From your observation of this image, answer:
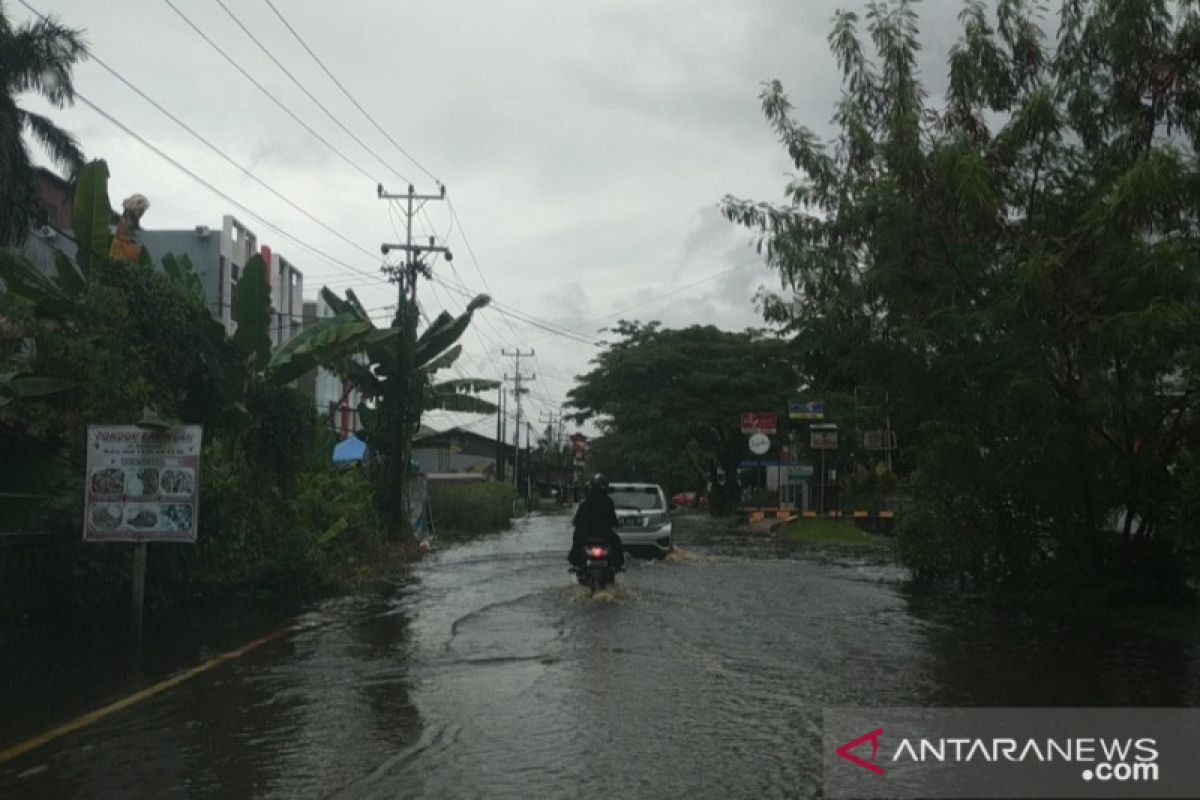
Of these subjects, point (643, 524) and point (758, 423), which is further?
point (758, 423)

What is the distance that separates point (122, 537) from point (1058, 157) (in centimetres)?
1172

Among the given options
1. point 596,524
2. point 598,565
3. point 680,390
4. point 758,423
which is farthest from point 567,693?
point 680,390

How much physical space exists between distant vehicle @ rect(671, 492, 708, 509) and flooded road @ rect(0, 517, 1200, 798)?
75.1m

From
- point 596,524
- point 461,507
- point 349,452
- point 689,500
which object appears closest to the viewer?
point 596,524

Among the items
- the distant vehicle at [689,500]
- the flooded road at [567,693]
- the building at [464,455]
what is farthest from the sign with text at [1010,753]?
the distant vehicle at [689,500]

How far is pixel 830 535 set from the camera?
33656 mm

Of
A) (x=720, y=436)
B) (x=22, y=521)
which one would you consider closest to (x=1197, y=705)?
(x=22, y=521)

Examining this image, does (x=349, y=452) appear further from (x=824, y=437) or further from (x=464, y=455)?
(x=464, y=455)

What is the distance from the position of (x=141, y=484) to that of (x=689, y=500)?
87675 millimetres

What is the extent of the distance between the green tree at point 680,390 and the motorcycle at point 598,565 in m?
32.4

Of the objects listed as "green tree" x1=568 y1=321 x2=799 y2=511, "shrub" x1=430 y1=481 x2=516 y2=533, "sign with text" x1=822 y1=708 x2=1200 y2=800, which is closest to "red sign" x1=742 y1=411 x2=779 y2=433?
"green tree" x1=568 y1=321 x2=799 y2=511

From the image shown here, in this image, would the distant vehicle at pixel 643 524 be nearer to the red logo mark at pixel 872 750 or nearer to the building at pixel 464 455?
the red logo mark at pixel 872 750

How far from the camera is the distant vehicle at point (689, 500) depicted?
300ft

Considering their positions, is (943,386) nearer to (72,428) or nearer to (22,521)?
(72,428)
